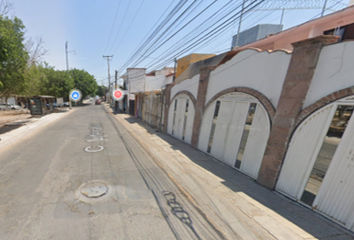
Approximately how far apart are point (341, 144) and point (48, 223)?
6.12m

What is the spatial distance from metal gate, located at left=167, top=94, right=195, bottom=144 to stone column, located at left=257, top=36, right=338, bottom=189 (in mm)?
4174

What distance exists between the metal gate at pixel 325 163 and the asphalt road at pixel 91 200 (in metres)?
2.63

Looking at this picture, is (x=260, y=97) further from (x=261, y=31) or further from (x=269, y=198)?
(x=261, y=31)

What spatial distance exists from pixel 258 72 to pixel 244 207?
4012 mm

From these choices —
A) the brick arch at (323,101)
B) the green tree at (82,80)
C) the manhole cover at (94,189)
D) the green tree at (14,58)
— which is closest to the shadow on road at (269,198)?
the manhole cover at (94,189)

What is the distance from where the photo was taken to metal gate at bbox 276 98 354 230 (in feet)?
8.96

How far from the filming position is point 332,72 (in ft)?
9.57

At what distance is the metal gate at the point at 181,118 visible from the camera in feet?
25.4

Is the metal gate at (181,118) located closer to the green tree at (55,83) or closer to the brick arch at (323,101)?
the brick arch at (323,101)

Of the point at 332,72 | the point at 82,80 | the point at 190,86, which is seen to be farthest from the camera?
the point at 82,80

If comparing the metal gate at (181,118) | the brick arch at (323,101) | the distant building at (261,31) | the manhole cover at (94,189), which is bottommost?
the manhole cover at (94,189)

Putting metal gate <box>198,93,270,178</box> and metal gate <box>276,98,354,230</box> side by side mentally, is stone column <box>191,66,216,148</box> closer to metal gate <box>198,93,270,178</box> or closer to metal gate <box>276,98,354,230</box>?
metal gate <box>198,93,270,178</box>

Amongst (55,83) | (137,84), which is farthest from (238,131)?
(55,83)

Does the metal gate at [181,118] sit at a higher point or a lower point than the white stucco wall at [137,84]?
lower
